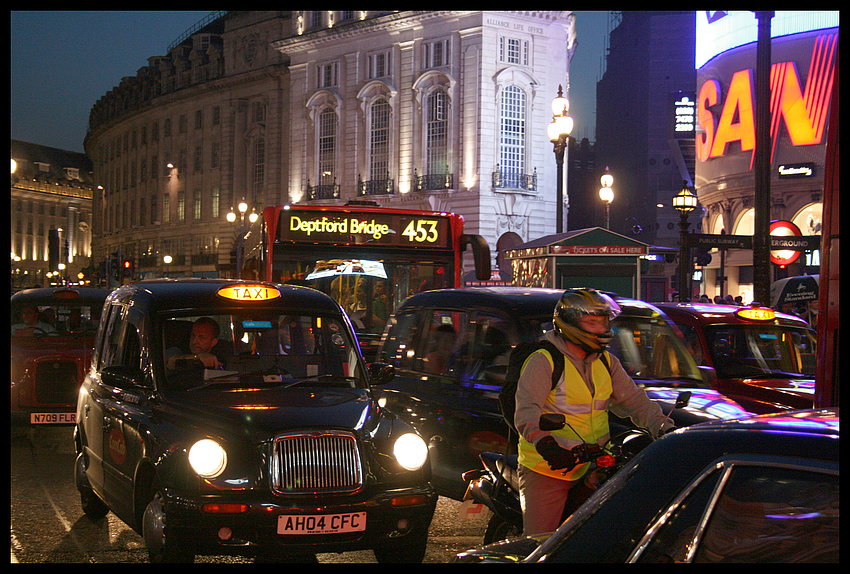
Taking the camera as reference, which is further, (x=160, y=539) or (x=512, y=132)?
(x=512, y=132)

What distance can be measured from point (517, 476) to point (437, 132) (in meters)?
51.3

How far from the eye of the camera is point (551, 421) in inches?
161

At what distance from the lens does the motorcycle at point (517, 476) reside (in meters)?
4.14

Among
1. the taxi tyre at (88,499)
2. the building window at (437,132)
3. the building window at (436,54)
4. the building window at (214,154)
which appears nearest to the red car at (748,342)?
the taxi tyre at (88,499)

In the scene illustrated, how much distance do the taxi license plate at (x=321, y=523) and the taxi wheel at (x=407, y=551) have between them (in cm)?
40

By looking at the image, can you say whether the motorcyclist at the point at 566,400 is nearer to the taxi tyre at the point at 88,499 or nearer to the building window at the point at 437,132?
the taxi tyre at the point at 88,499

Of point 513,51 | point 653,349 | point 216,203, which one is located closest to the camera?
point 653,349

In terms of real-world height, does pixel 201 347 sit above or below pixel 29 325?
above

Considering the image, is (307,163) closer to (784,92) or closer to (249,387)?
(784,92)

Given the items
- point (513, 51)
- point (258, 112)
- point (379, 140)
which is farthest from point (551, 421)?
point (258, 112)

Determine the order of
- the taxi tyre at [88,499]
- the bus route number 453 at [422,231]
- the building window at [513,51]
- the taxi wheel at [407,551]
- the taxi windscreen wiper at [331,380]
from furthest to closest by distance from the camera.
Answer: the building window at [513,51] < the bus route number 453 at [422,231] < the taxi tyre at [88,499] < the taxi windscreen wiper at [331,380] < the taxi wheel at [407,551]

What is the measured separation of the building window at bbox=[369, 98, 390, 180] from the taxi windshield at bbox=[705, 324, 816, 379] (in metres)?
48.1

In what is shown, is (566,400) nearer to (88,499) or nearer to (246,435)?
(246,435)

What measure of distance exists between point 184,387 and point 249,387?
426mm
